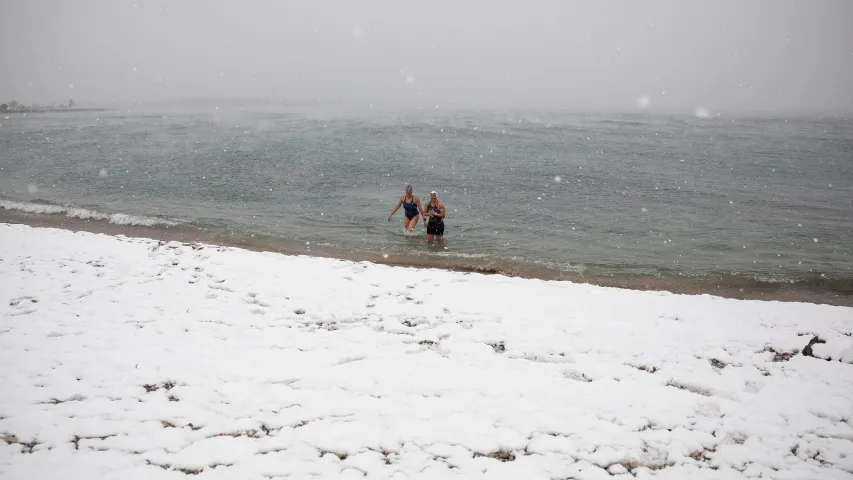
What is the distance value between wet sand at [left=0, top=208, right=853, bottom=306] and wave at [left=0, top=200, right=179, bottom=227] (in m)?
0.84

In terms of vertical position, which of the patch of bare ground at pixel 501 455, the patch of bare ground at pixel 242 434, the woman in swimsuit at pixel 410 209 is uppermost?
the woman in swimsuit at pixel 410 209

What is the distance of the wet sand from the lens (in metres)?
12.4

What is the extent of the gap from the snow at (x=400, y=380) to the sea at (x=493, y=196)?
15.5ft

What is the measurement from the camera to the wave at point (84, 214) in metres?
17.3

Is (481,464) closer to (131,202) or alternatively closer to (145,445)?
(145,445)

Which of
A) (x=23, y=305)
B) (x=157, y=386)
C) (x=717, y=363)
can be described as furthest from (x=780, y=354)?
(x=23, y=305)

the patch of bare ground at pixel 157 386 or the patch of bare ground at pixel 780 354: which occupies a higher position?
the patch of bare ground at pixel 780 354

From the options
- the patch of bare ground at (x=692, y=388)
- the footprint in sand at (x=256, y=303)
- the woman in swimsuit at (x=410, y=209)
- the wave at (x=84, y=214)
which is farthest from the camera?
the wave at (x=84, y=214)

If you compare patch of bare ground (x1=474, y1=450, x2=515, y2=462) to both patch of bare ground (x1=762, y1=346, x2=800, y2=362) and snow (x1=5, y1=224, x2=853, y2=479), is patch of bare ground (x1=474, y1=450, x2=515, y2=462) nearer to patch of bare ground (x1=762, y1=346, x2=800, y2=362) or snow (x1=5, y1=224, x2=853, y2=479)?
snow (x1=5, y1=224, x2=853, y2=479)

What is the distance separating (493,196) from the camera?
2344cm

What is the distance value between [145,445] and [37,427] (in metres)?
1.35

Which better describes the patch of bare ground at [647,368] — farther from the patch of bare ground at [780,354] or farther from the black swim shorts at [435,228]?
the black swim shorts at [435,228]

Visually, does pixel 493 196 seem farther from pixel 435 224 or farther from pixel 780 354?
pixel 780 354

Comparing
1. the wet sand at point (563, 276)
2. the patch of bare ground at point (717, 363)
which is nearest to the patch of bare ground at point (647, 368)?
the patch of bare ground at point (717, 363)
